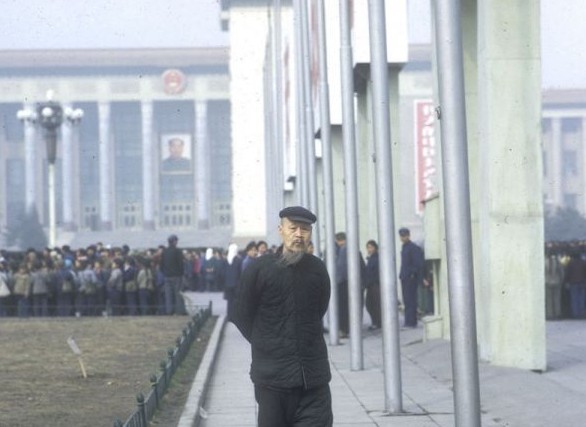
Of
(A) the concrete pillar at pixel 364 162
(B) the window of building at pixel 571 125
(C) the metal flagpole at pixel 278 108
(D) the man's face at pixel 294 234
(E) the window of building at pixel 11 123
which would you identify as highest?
(E) the window of building at pixel 11 123

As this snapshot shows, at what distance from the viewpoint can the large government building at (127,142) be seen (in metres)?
153

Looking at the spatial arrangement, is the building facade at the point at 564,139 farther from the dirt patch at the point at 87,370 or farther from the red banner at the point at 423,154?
the dirt patch at the point at 87,370

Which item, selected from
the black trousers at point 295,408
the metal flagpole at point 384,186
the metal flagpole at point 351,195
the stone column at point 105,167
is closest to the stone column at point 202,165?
the stone column at point 105,167

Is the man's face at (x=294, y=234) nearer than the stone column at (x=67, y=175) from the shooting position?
Yes

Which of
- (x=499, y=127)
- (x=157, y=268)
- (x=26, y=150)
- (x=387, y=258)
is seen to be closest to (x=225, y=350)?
(x=499, y=127)

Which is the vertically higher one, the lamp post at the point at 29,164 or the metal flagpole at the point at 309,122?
the lamp post at the point at 29,164

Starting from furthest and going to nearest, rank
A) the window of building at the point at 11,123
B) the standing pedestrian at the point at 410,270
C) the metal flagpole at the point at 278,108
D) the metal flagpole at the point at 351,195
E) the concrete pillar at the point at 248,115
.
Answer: the window of building at the point at 11,123 → the concrete pillar at the point at 248,115 → the metal flagpole at the point at 278,108 → the standing pedestrian at the point at 410,270 → the metal flagpole at the point at 351,195

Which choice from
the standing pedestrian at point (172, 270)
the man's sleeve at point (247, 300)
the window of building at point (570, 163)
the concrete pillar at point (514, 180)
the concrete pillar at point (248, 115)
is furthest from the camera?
the concrete pillar at point (248, 115)

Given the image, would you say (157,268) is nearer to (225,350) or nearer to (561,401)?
(225,350)

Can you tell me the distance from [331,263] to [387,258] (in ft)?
27.4

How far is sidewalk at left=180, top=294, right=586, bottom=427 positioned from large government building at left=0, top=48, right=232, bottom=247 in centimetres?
12796

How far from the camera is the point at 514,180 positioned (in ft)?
62.6

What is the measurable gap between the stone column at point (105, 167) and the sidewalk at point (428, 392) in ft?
429

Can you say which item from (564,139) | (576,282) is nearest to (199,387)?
(576,282)
